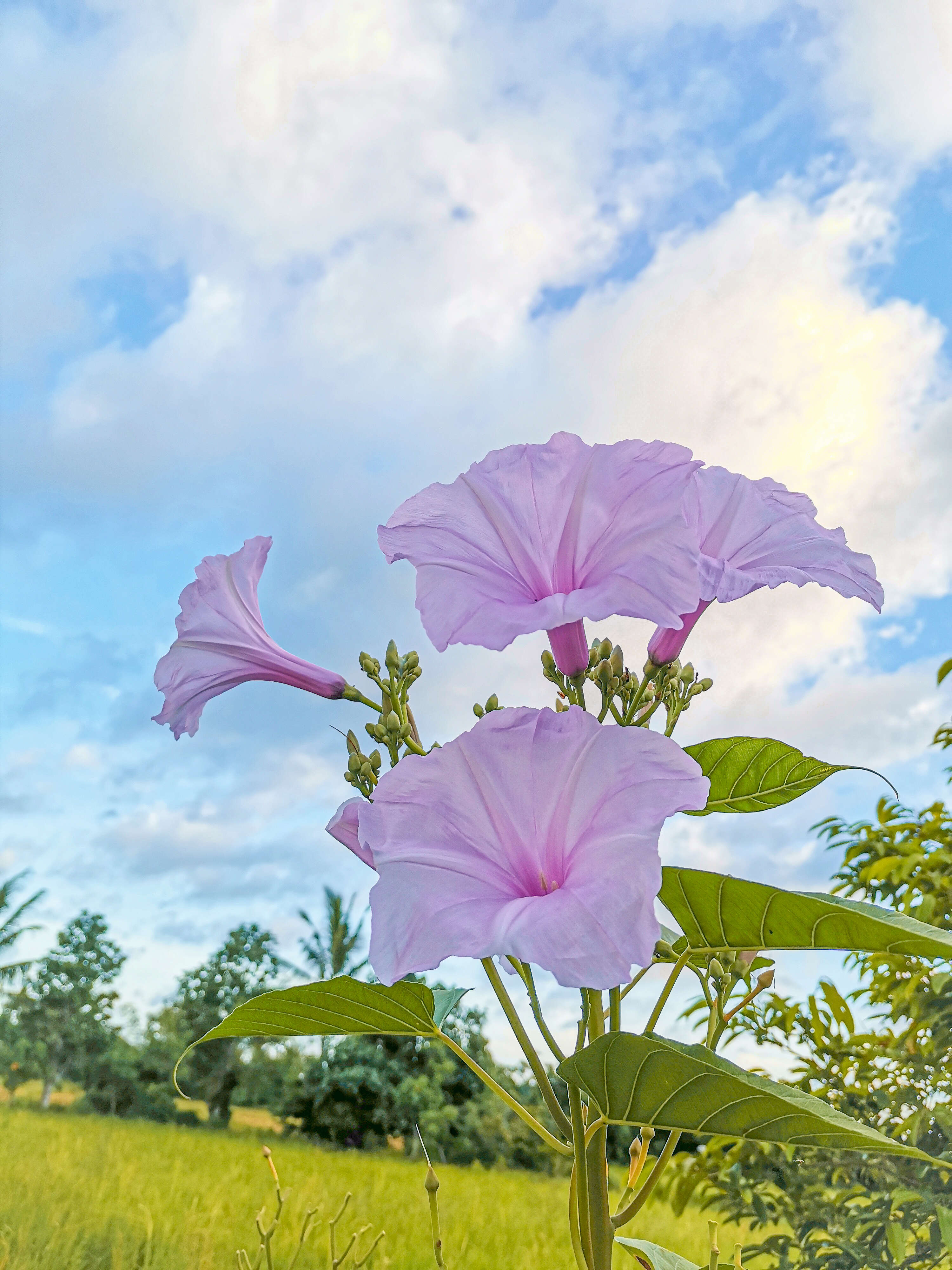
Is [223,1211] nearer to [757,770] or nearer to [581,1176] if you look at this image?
[581,1176]

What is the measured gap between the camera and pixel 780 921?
0.97 m

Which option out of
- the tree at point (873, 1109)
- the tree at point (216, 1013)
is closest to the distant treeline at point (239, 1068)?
the tree at point (216, 1013)

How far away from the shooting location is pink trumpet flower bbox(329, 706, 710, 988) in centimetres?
80

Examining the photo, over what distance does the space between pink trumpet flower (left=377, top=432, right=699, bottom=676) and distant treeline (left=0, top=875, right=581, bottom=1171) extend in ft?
21.9

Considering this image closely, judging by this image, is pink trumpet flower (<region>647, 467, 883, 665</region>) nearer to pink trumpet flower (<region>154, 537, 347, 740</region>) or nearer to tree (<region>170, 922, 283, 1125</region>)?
pink trumpet flower (<region>154, 537, 347, 740</region>)

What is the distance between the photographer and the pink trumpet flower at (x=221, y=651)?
4.33 ft

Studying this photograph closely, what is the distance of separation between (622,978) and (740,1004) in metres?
0.56

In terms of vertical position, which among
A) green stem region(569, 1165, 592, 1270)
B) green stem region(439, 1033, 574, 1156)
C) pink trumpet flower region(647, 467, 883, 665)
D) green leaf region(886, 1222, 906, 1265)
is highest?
pink trumpet flower region(647, 467, 883, 665)

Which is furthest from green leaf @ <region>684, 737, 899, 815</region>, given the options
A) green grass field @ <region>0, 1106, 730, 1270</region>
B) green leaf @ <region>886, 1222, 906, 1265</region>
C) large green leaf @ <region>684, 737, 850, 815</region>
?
green leaf @ <region>886, 1222, 906, 1265</region>

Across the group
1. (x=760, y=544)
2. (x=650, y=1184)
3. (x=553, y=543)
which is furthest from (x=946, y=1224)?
(x=553, y=543)

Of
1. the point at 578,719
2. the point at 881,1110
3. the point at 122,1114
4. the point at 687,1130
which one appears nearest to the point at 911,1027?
the point at 881,1110

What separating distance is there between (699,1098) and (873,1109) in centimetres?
232

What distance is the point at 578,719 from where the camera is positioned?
37.1 inches

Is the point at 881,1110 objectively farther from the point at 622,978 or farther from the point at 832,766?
the point at 622,978
